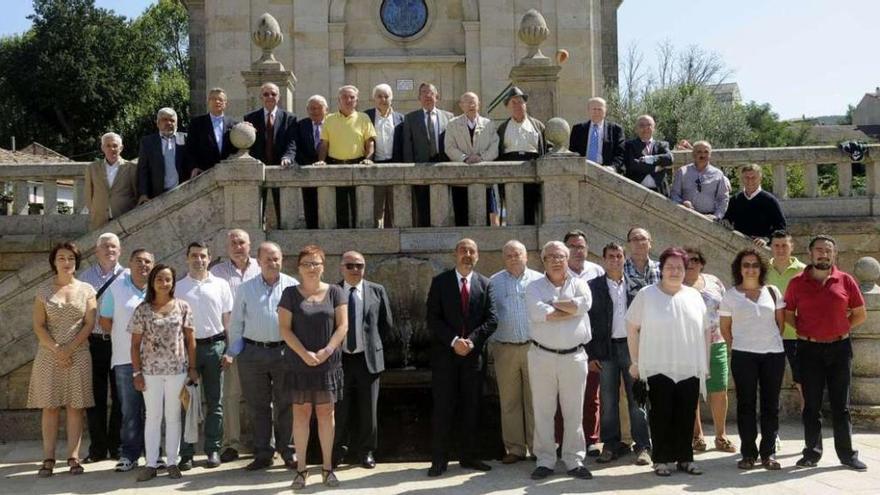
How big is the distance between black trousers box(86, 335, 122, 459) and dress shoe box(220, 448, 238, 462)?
101 cm

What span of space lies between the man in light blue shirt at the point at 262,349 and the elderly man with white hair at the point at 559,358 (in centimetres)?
201

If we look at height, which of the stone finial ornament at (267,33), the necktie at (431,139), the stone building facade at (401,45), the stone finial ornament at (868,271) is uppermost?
the stone building facade at (401,45)

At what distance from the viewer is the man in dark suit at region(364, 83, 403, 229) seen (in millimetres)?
10023

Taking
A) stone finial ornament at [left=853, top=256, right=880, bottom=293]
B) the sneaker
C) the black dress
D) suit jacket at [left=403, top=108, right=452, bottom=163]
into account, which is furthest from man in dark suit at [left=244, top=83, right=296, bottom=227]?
stone finial ornament at [left=853, top=256, right=880, bottom=293]

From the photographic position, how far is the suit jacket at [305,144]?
10.1 meters

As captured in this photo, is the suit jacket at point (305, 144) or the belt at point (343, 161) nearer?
the belt at point (343, 161)

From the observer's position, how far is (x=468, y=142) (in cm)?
989

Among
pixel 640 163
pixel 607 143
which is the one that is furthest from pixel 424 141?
pixel 640 163

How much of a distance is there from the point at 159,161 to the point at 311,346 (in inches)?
146

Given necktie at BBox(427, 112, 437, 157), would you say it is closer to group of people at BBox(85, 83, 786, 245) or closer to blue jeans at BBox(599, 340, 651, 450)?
group of people at BBox(85, 83, 786, 245)

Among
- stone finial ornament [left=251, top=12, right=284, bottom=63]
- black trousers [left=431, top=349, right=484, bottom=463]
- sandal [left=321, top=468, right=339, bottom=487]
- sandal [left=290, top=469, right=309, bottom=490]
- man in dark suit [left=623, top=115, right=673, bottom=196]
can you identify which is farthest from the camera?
stone finial ornament [left=251, top=12, right=284, bottom=63]

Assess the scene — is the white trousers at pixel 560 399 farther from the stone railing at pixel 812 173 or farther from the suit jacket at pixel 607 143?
the stone railing at pixel 812 173

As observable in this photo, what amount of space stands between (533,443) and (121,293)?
362 centimetres

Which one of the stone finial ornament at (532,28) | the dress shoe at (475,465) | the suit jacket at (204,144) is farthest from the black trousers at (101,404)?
the stone finial ornament at (532,28)
